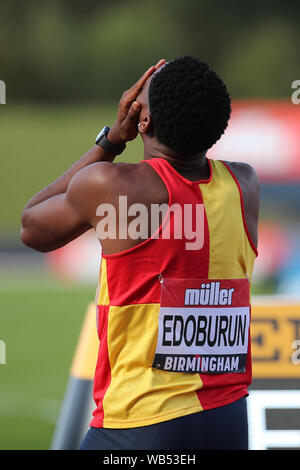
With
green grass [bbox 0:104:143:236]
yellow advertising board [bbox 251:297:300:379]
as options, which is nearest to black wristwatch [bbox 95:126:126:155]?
yellow advertising board [bbox 251:297:300:379]

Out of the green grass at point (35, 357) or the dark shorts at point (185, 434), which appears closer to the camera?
the dark shorts at point (185, 434)

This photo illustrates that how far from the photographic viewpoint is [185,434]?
2.20 metres

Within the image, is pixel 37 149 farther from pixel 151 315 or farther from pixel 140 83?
pixel 151 315

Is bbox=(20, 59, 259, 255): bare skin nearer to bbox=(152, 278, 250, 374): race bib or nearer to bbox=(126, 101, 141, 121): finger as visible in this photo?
bbox=(126, 101, 141, 121): finger

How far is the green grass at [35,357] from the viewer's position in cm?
571

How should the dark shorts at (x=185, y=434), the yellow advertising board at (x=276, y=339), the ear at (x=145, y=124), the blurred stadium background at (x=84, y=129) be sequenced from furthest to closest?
the blurred stadium background at (x=84, y=129) < the yellow advertising board at (x=276, y=339) < the ear at (x=145, y=124) < the dark shorts at (x=185, y=434)

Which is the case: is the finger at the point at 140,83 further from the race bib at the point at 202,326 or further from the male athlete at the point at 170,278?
the race bib at the point at 202,326

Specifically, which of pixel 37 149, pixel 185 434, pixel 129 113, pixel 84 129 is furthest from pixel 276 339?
pixel 37 149

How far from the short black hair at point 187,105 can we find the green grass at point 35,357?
3.37 metres

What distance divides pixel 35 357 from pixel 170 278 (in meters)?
6.14

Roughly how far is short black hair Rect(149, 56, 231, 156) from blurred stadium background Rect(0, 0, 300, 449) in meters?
1.51

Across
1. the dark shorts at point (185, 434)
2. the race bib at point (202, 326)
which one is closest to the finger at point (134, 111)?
the race bib at point (202, 326)

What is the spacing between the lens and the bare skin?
2.22 meters
